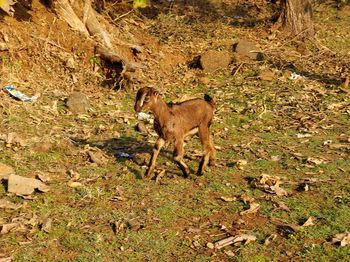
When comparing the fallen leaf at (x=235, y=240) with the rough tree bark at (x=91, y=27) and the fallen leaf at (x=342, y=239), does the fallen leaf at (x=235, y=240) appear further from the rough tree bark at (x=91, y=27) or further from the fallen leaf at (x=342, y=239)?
the rough tree bark at (x=91, y=27)

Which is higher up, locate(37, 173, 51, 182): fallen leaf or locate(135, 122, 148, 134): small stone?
locate(135, 122, 148, 134): small stone

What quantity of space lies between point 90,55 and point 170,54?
3254 millimetres

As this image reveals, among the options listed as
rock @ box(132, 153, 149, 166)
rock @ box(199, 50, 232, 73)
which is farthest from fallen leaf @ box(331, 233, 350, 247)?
rock @ box(199, 50, 232, 73)

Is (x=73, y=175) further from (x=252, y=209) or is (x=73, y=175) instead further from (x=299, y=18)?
(x=299, y=18)

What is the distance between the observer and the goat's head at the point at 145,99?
23.8ft

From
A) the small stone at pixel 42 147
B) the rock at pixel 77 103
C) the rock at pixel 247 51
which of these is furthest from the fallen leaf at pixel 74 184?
the rock at pixel 247 51

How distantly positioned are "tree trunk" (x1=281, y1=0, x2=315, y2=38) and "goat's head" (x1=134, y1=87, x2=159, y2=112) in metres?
11.3

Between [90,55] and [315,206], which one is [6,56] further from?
[315,206]

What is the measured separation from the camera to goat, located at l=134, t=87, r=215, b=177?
291 inches

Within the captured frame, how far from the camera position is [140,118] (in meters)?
A: 11.2

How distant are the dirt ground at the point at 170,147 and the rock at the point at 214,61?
0.04m

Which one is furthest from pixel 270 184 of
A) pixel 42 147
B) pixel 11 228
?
pixel 42 147

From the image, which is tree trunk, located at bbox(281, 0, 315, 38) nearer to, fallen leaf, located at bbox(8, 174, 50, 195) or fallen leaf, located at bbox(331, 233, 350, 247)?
fallen leaf, located at bbox(331, 233, 350, 247)

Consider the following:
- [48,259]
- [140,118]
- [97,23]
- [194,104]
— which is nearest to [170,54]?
[97,23]
